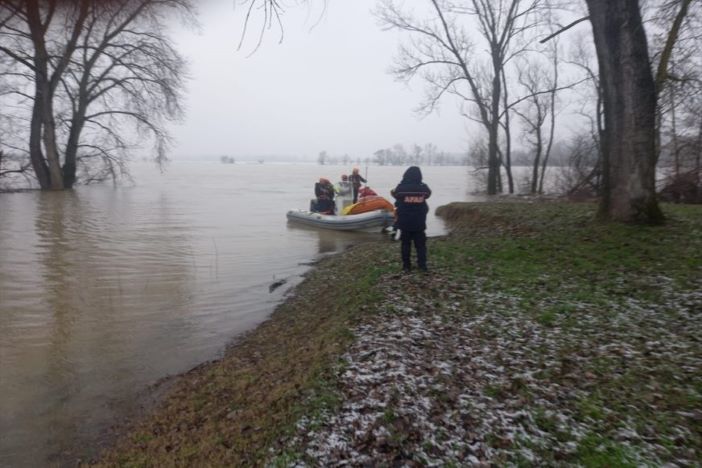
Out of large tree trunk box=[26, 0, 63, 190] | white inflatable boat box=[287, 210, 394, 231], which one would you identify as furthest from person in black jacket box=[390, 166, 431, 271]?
large tree trunk box=[26, 0, 63, 190]

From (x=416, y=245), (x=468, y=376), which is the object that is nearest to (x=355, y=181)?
A: (x=416, y=245)

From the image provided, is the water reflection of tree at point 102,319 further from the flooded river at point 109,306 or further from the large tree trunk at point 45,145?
the large tree trunk at point 45,145

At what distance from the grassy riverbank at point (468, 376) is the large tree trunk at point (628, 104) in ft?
4.92

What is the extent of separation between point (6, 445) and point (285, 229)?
51.9ft

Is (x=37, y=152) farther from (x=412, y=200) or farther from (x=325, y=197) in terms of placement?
(x=412, y=200)

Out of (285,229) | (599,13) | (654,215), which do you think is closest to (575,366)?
(654,215)

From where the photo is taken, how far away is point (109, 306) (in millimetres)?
8750

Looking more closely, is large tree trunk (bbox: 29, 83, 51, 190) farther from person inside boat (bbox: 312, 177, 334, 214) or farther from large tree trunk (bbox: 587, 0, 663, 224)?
large tree trunk (bbox: 587, 0, 663, 224)

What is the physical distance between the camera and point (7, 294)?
372 inches

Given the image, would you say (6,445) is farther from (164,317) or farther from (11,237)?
(11,237)

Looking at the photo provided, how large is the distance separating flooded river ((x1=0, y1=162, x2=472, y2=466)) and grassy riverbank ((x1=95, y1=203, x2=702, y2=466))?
77cm

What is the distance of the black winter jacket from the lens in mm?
8148

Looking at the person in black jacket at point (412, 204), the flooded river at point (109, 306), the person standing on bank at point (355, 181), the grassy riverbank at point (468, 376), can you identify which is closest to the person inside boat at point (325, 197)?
the person standing on bank at point (355, 181)

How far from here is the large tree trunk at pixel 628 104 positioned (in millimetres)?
8844
